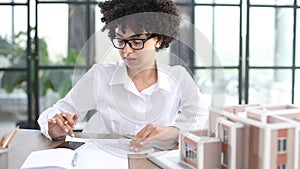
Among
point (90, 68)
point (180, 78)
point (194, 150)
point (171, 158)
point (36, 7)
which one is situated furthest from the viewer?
point (36, 7)

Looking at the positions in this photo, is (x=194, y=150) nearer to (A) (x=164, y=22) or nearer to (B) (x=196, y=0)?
(A) (x=164, y=22)

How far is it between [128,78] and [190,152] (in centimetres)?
38

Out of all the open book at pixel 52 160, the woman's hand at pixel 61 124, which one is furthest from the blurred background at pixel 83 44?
the open book at pixel 52 160

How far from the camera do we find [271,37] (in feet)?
12.0

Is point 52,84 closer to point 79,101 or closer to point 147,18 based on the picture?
point 79,101

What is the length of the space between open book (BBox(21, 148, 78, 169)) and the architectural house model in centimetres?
30

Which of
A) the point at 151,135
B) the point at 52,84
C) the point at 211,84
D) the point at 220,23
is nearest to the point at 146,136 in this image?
the point at 151,135

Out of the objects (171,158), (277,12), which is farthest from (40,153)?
(277,12)

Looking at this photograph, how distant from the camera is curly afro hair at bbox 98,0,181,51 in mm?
1071

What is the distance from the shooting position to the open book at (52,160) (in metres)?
0.92

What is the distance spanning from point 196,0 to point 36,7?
1380mm

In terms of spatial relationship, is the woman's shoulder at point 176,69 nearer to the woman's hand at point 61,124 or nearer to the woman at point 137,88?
the woman at point 137,88

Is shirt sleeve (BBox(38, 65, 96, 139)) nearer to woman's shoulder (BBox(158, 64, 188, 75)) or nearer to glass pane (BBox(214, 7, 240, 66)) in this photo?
woman's shoulder (BBox(158, 64, 188, 75))

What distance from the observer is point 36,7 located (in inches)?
130
